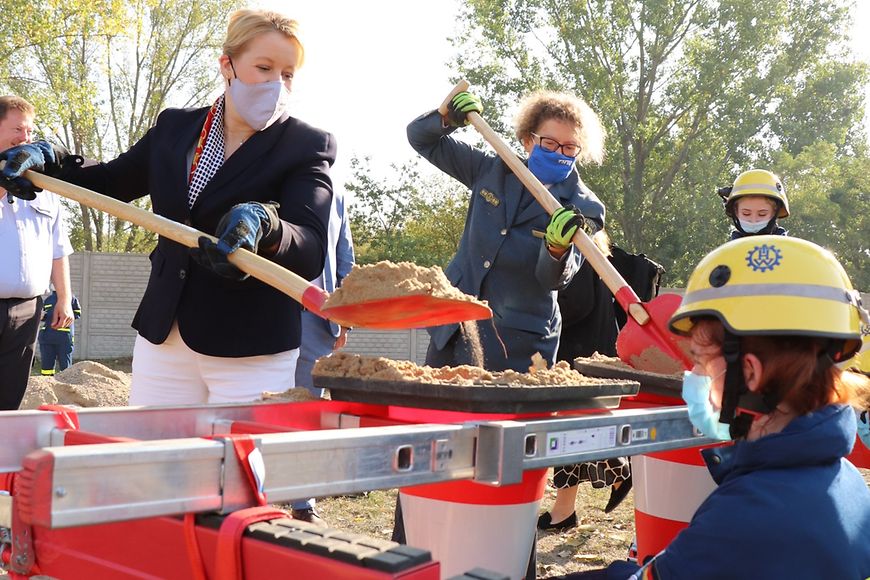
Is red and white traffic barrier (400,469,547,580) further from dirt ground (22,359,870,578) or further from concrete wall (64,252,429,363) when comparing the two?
concrete wall (64,252,429,363)

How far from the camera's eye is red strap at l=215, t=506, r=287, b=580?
60.4 inches

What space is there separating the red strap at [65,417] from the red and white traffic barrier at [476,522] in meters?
0.98

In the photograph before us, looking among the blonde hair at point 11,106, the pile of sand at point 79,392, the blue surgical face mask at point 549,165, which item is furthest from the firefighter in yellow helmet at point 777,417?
the pile of sand at point 79,392

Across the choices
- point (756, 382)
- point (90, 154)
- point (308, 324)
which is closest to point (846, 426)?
point (756, 382)

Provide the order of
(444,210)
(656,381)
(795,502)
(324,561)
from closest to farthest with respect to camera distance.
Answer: (324,561) → (795,502) → (656,381) → (444,210)

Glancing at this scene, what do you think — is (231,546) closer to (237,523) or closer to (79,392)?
(237,523)

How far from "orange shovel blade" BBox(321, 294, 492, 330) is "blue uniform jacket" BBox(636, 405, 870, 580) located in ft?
3.24

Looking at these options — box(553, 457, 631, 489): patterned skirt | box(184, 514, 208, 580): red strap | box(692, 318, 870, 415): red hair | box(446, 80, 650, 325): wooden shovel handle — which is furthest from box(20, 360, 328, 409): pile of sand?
box(692, 318, 870, 415): red hair

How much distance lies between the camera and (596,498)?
6.70 meters

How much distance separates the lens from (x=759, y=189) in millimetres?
5359

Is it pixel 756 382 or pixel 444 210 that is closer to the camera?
pixel 756 382

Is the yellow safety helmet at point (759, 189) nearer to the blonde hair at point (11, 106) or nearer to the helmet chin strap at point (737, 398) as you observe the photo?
the helmet chin strap at point (737, 398)

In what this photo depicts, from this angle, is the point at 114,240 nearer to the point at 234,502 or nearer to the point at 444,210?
the point at 444,210

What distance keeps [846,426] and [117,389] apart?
855 cm
